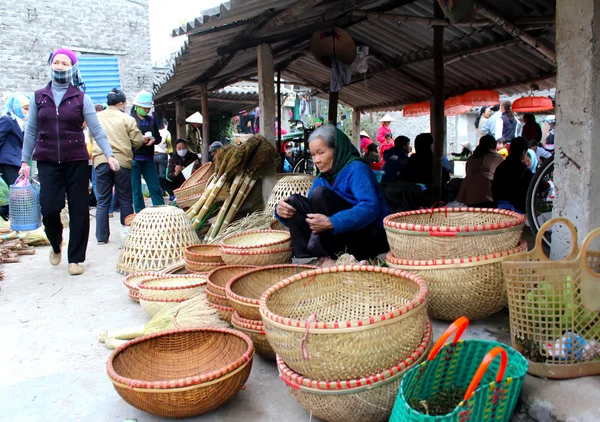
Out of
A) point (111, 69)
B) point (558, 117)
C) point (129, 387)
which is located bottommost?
point (129, 387)

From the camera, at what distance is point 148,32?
1462cm

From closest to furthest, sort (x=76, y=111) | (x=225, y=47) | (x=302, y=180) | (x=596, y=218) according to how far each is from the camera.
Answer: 1. (x=596, y=218)
2. (x=76, y=111)
3. (x=302, y=180)
4. (x=225, y=47)

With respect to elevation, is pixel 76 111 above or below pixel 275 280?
above

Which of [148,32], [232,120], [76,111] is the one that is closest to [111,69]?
[148,32]

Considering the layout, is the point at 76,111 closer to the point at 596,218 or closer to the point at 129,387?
the point at 129,387

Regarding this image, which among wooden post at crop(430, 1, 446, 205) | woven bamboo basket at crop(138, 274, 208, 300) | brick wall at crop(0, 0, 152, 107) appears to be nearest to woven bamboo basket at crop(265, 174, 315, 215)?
woven bamboo basket at crop(138, 274, 208, 300)

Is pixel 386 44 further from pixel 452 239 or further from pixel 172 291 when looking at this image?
pixel 452 239

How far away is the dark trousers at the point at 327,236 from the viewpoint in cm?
307

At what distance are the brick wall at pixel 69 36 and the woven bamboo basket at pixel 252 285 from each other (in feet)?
39.7

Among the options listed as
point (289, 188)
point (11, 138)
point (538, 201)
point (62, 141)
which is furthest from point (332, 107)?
point (11, 138)

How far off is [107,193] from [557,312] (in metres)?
4.71

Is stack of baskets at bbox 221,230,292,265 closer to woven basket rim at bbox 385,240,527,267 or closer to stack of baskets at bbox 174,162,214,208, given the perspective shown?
woven basket rim at bbox 385,240,527,267

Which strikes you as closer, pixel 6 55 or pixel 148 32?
pixel 6 55

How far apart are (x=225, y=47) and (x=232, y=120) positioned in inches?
433
